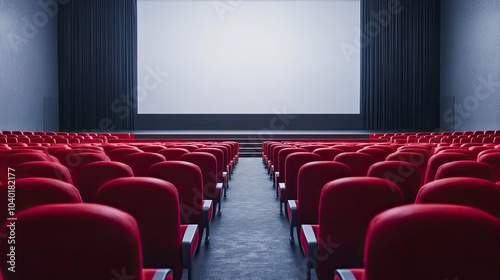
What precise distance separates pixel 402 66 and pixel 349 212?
16.2m

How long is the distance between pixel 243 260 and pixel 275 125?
13544 mm

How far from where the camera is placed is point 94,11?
1705 centimetres

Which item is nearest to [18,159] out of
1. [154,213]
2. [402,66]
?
[154,213]

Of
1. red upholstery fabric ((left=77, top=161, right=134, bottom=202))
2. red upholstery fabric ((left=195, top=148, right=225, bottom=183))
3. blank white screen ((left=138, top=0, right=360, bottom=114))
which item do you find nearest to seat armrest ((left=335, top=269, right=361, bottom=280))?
red upholstery fabric ((left=77, top=161, right=134, bottom=202))

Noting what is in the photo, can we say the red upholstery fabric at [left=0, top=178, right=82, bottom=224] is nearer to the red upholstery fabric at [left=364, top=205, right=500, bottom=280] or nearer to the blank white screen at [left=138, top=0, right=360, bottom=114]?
the red upholstery fabric at [left=364, top=205, right=500, bottom=280]

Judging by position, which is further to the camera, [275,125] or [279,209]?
[275,125]

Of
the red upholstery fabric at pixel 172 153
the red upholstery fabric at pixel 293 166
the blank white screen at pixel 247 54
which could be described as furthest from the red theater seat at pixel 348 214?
the blank white screen at pixel 247 54

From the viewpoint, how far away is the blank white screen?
15.9 meters

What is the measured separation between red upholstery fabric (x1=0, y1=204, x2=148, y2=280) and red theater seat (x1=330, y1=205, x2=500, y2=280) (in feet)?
2.11

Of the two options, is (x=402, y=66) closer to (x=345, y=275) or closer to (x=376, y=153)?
(x=376, y=153)

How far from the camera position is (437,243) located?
4.02ft

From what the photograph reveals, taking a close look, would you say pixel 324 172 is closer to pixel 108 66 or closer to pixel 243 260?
pixel 243 260

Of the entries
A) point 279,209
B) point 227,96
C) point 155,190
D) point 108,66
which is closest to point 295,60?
point 227,96

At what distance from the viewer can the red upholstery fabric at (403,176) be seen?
106 inches
